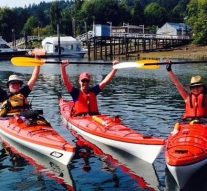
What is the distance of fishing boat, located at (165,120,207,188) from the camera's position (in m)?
10.0

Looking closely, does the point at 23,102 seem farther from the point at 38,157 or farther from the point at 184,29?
the point at 184,29

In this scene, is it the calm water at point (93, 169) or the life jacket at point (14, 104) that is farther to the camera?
the life jacket at point (14, 104)

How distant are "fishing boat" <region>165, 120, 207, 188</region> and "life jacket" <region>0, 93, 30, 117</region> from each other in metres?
5.72

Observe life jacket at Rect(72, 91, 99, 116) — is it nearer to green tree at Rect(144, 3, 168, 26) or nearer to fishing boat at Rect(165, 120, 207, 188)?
fishing boat at Rect(165, 120, 207, 188)

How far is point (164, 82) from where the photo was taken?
3556 cm

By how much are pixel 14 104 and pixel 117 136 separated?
403cm

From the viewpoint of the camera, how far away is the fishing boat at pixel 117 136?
11.9 meters

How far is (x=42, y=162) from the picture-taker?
1270 centimetres

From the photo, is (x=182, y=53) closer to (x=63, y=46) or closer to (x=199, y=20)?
(x=199, y=20)

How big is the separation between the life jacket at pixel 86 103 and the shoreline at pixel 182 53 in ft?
173

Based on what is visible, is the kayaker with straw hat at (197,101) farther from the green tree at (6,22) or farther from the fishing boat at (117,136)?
the green tree at (6,22)

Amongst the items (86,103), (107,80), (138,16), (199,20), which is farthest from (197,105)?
(138,16)

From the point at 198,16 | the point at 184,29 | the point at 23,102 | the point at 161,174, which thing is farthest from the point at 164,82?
the point at 184,29

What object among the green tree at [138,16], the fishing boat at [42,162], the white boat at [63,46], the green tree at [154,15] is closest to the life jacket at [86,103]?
the fishing boat at [42,162]
